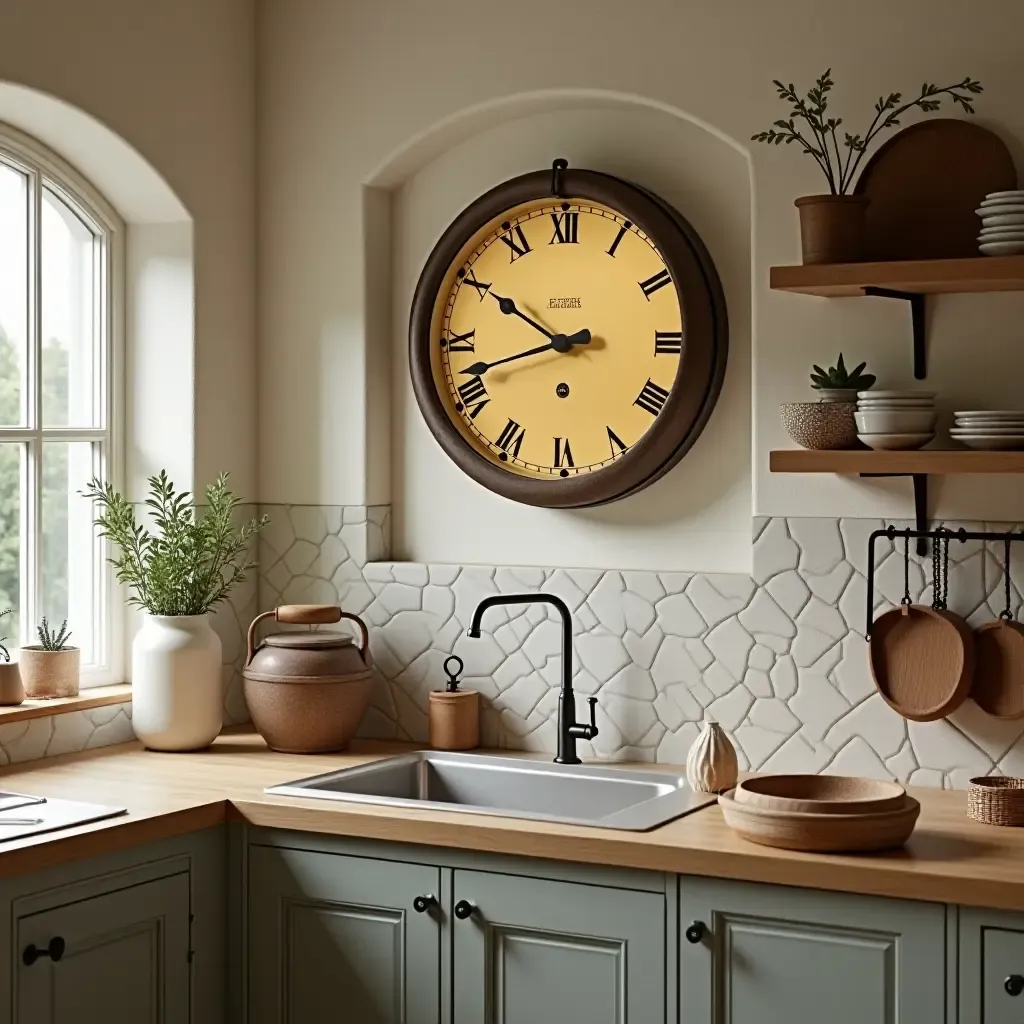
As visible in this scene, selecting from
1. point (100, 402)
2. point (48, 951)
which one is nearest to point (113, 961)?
point (48, 951)

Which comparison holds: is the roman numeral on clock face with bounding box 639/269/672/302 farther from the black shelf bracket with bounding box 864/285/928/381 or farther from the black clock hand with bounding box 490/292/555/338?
the black shelf bracket with bounding box 864/285/928/381

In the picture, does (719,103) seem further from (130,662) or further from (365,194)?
(130,662)

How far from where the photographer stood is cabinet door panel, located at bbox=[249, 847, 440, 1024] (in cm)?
302

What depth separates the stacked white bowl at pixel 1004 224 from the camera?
2.97 m

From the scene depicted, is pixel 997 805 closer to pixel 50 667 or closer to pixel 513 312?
pixel 513 312

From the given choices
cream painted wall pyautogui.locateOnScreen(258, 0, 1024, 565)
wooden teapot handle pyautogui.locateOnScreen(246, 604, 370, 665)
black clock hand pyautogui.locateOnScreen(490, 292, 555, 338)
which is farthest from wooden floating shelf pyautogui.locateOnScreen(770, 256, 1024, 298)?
wooden teapot handle pyautogui.locateOnScreen(246, 604, 370, 665)

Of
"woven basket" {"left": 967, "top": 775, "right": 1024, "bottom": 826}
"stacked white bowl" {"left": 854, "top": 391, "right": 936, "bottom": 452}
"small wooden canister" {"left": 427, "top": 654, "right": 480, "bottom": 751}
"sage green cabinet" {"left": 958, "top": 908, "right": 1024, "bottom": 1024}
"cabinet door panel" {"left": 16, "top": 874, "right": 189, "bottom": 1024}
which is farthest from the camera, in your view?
"small wooden canister" {"left": 427, "top": 654, "right": 480, "bottom": 751}

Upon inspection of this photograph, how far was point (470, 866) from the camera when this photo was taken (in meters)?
2.96

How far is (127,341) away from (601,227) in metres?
1.20

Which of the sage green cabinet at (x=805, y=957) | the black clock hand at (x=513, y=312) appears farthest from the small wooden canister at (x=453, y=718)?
the sage green cabinet at (x=805, y=957)

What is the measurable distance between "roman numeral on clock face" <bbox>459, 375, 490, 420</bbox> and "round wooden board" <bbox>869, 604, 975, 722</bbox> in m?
1.10

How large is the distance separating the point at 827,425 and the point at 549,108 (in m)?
1.12

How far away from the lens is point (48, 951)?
9.17 feet

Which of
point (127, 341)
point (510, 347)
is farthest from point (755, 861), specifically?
point (127, 341)
